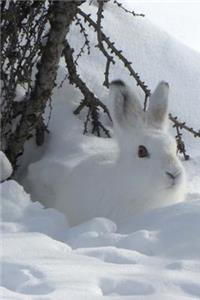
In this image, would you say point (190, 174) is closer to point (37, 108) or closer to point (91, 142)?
point (91, 142)

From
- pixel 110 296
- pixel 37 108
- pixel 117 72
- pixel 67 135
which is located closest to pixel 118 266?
pixel 110 296

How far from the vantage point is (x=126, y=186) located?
432cm

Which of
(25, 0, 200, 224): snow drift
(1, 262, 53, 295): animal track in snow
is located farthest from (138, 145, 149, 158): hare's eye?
(1, 262, 53, 295): animal track in snow

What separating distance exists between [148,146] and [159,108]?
13.7 inches

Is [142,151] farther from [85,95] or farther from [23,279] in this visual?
[23,279]

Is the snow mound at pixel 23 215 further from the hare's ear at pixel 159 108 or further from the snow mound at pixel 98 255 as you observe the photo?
the hare's ear at pixel 159 108

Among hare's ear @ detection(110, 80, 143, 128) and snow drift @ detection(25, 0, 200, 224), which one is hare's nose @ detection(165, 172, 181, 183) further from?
hare's ear @ detection(110, 80, 143, 128)

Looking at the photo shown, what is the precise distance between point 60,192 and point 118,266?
1.94 metres

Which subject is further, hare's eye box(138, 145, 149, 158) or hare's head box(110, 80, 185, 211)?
hare's eye box(138, 145, 149, 158)

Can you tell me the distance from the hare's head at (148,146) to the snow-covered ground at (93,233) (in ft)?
0.96

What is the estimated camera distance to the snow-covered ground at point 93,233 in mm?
2404

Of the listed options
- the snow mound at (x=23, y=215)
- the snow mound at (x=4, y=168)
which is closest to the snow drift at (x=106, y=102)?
the snow mound at (x=4, y=168)

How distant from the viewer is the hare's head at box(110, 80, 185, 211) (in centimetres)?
412

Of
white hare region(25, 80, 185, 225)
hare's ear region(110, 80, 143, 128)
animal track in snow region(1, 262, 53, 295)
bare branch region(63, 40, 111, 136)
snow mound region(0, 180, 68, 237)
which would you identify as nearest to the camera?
animal track in snow region(1, 262, 53, 295)
